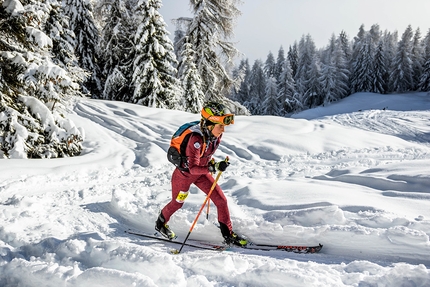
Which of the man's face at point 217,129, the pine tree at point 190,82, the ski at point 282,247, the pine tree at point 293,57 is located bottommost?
the ski at point 282,247

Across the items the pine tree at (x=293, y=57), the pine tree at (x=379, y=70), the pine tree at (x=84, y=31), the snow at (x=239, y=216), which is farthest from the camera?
the pine tree at (x=293, y=57)

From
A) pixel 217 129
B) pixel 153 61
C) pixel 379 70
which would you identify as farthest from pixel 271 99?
pixel 217 129

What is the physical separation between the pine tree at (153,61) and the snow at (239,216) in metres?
8.32

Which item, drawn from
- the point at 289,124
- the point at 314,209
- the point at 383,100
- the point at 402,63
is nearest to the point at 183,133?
the point at 314,209

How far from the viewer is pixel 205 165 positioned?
4.50 metres

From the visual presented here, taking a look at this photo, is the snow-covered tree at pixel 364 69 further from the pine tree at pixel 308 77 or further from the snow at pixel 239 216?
the snow at pixel 239 216

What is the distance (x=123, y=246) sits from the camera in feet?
12.7

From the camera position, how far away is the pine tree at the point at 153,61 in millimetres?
18141

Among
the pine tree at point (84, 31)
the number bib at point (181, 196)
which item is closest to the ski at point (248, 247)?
the number bib at point (181, 196)

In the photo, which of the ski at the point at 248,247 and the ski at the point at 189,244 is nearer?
the ski at the point at 248,247

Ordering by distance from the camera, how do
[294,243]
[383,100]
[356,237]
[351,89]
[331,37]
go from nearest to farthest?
1. [356,237]
2. [294,243]
3. [383,100]
4. [351,89]
5. [331,37]

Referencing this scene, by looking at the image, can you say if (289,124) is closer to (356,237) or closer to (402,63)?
(356,237)

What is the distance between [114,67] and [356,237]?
22.0 metres

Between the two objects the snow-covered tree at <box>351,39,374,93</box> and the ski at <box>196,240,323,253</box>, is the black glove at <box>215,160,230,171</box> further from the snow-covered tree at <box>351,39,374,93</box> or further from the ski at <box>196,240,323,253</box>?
the snow-covered tree at <box>351,39,374,93</box>
